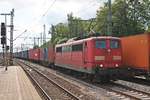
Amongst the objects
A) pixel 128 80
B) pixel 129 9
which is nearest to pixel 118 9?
pixel 129 9

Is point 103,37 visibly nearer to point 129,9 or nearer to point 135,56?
point 135,56

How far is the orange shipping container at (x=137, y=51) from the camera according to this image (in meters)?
23.6

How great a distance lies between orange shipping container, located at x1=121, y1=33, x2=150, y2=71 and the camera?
2358 cm

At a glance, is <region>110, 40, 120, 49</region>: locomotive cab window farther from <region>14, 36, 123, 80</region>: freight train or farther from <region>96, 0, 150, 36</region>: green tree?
<region>96, 0, 150, 36</region>: green tree

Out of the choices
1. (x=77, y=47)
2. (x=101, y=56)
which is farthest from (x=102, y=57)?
(x=77, y=47)

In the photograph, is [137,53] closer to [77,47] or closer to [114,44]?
[114,44]

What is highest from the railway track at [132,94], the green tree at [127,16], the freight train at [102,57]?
the green tree at [127,16]

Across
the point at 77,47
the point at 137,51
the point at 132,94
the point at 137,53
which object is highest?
the point at 77,47

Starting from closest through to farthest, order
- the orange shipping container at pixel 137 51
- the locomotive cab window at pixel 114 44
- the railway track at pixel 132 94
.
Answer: the railway track at pixel 132 94 → the orange shipping container at pixel 137 51 → the locomotive cab window at pixel 114 44

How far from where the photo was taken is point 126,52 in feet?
90.1

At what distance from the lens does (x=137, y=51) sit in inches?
987

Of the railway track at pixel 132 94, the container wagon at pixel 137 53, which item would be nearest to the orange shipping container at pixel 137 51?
the container wagon at pixel 137 53

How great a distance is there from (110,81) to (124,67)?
1.47 metres

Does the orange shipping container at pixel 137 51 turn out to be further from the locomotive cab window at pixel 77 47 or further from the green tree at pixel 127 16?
the green tree at pixel 127 16
